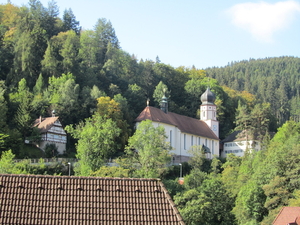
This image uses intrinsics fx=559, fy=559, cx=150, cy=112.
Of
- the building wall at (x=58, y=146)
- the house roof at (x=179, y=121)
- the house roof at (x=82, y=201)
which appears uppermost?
the house roof at (x=179, y=121)

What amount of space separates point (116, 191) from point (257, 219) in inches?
1456

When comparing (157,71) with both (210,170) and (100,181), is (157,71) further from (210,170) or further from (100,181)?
(100,181)

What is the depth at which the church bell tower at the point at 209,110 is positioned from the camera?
94162mm

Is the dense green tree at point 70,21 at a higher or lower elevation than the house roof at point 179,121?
higher

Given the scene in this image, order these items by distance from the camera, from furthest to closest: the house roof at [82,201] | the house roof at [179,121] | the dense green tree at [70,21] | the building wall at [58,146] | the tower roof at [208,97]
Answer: the dense green tree at [70,21] → the tower roof at [208,97] → the house roof at [179,121] → the building wall at [58,146] → the house roof at [82,201]

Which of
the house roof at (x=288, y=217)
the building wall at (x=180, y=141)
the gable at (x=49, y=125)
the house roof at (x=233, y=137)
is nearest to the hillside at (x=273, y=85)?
the house roof at (x=233, y=137)

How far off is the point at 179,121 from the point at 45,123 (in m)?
24.1

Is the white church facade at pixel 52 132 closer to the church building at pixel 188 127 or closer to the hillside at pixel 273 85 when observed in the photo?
the church building at pixel 188 127

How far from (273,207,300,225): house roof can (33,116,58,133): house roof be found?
108 ft

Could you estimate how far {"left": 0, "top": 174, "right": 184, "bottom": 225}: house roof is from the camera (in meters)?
16.4

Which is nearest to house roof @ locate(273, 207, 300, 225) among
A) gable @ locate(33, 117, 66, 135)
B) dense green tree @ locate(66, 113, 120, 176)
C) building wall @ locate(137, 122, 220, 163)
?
dense green tree @ locate(66, 113, 120, 176)

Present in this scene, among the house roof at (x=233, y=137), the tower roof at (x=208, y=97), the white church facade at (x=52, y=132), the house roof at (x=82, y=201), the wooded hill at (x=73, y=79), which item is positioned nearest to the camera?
the house roof at (x=82, y=201)

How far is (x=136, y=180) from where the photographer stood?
58.2 ft

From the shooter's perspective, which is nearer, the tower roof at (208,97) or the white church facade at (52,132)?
the white church facade at (52,132)
